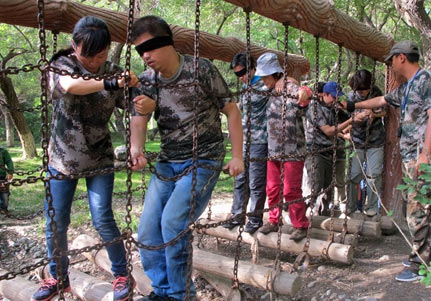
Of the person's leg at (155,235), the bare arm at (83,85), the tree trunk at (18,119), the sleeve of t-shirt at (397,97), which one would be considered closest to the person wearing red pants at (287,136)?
the sleeve of t-shirt at (397,97)

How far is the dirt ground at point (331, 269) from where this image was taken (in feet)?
11.1

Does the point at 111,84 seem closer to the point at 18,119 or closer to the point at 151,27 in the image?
the point at 151,27

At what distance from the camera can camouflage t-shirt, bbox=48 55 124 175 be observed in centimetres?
242

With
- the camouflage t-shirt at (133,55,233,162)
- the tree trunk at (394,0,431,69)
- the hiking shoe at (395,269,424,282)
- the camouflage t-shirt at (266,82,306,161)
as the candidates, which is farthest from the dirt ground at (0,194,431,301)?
the tree trunk at (394,0,431,69)

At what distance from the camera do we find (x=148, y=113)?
2.45 metres

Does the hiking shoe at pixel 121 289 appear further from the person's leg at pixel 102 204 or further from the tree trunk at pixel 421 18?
the tree trunk at pixel 421 18

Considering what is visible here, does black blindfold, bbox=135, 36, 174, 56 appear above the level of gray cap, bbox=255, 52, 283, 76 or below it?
below

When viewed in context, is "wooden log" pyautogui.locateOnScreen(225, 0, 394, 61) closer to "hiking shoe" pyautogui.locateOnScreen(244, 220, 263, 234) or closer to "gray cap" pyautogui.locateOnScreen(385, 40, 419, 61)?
"gray cap" pyautogui.locateOnScreen(385, 40, 419, 61)

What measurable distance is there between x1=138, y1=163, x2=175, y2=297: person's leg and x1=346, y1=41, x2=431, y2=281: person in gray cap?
2122mm

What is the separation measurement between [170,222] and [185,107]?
27.0 inches

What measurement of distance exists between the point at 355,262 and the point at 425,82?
6.18 ft

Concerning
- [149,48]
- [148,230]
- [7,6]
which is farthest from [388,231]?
[7,6]

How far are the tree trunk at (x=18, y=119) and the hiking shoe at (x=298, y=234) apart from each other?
29.9 feet

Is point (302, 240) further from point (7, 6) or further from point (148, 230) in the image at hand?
point (7, 6)
